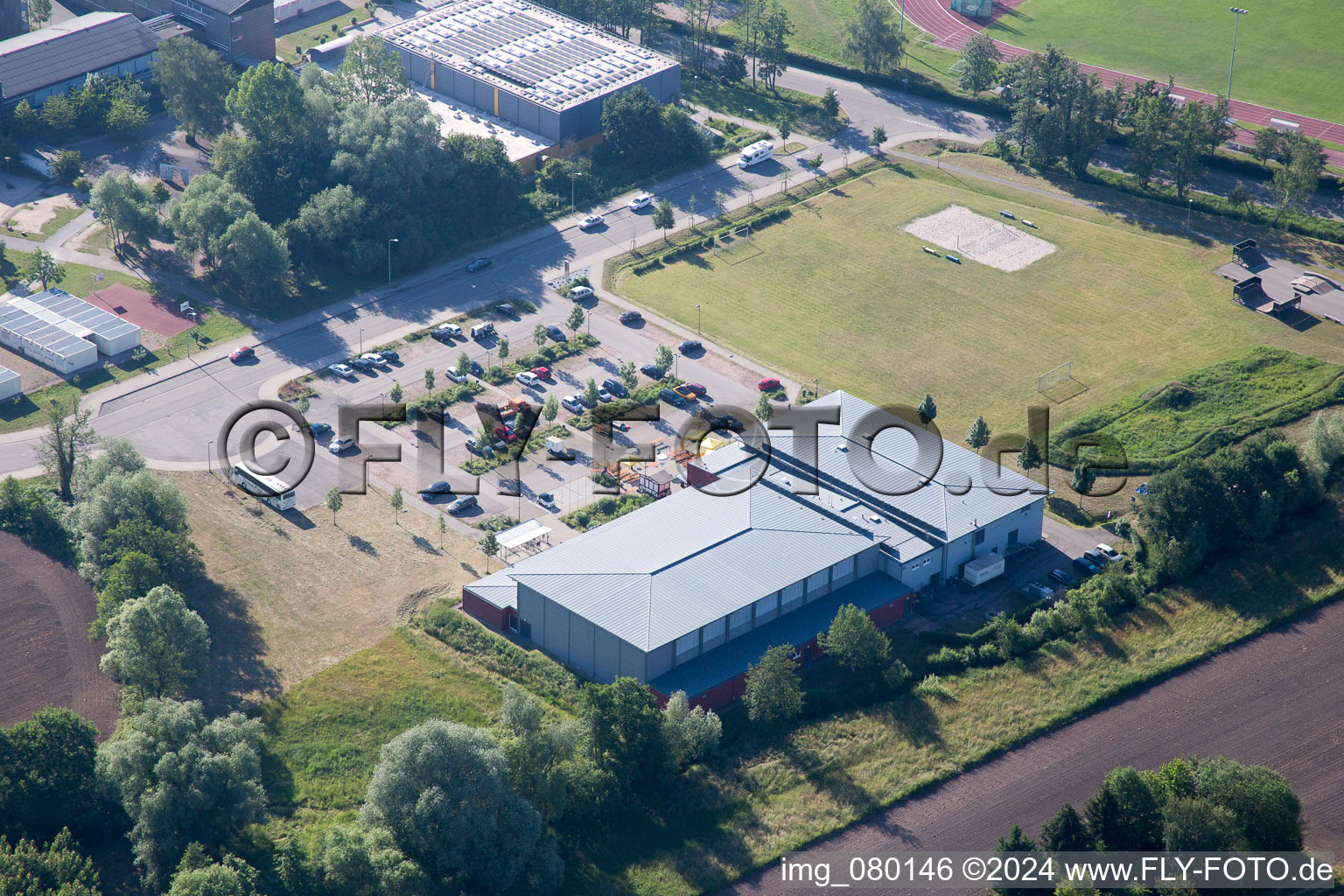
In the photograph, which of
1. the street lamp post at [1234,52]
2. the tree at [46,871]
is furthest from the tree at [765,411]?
the street lamp post at [1234,52]

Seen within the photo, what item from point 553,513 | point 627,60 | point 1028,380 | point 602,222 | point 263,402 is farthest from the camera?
point 627,60

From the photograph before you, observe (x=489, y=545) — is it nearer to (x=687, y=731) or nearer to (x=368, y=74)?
(x=687, y=731)

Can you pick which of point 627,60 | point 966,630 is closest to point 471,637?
point 966,630

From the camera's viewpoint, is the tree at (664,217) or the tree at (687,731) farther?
the tree at (664,217)

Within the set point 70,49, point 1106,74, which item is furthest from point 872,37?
point 70,49

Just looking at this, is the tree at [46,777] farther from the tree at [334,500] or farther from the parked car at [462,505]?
the parked car at [462,505]

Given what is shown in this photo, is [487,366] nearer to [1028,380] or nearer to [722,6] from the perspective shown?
[1028,380]

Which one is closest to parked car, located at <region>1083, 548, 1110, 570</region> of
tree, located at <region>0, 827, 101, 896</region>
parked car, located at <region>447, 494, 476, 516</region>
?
parked car, located at <region>447, 494, 476, 516</region>
